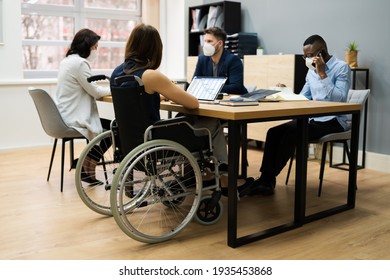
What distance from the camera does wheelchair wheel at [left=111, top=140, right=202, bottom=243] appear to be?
2.15 meters

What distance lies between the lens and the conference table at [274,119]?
218 cm

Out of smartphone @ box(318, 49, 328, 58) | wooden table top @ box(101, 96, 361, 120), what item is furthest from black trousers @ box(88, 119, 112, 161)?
smartphone @ box(318, 49, 328, 58)

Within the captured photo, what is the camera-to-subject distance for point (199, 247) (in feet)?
7.34

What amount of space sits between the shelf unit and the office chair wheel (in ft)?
10.0

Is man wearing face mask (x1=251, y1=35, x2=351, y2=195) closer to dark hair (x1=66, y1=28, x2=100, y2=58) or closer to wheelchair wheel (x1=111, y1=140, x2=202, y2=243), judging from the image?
wheelchair wheel (x1=111, y1=140, x2=202, y2=243)

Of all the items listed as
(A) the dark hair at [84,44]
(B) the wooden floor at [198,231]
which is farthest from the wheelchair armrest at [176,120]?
(A) the dark hair at [84,44]

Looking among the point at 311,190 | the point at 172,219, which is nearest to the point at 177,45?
the point at 311,190

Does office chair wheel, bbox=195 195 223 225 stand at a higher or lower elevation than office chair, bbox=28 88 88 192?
lower

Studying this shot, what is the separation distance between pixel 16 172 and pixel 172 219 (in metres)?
1.78

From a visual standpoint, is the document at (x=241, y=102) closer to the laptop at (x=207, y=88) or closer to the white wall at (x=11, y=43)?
the laptop at (x=207, y=88)

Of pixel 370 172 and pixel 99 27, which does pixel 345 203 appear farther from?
pixel 99 27

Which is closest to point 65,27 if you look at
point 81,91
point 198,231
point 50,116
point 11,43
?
point 11,43

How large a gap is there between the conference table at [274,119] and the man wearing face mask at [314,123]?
0.31 metres

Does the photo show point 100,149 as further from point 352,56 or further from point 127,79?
point 352,56
